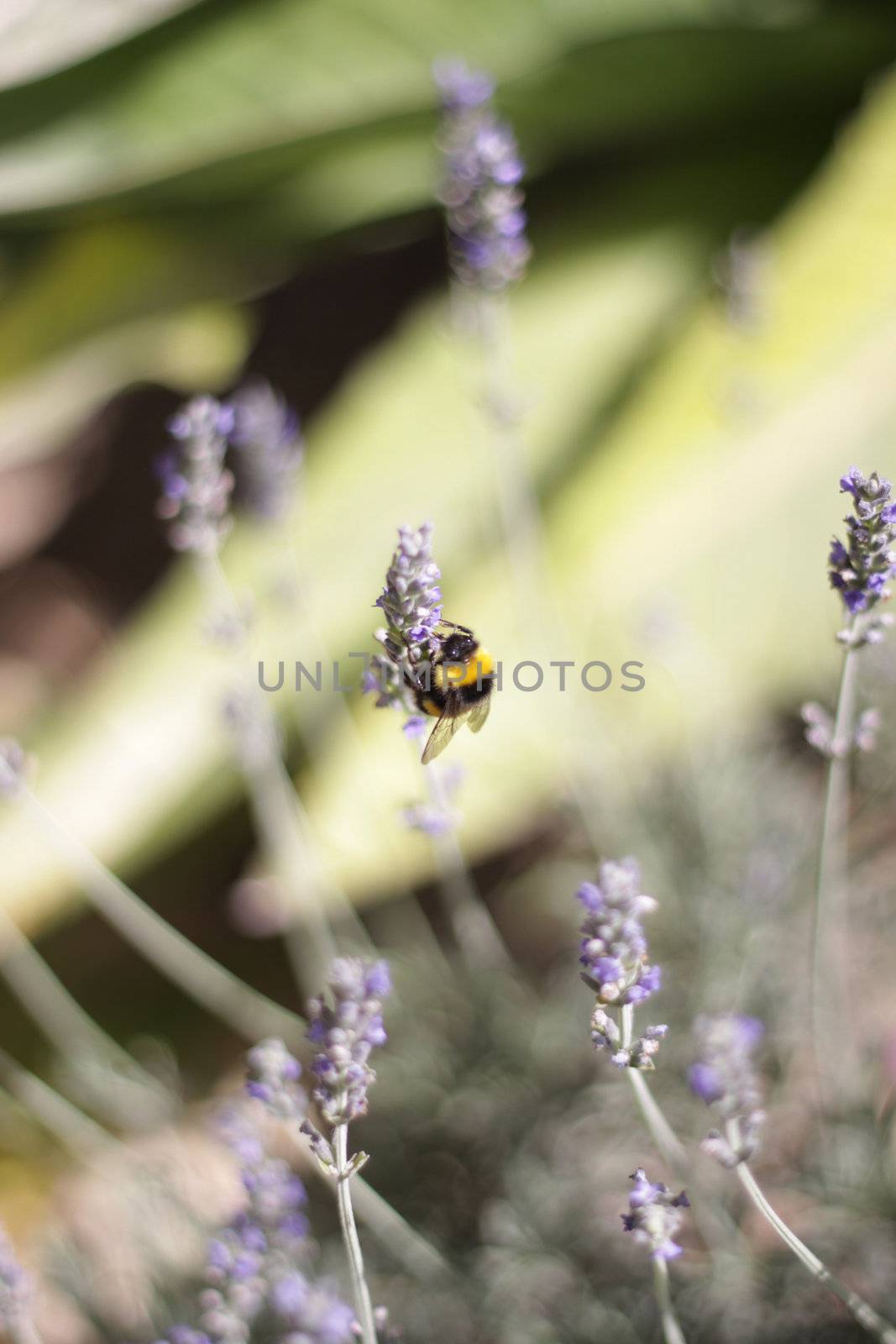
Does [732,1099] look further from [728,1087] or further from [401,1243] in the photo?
[401,1243]

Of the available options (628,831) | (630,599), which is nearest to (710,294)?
(630,599)

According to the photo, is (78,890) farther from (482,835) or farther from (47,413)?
(47,413)

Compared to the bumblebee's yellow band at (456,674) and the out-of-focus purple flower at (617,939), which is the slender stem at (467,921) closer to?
the bumblebee's yellow band at (456,674)

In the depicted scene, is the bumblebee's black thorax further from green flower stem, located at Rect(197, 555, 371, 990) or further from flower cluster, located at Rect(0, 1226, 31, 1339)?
flower cluster, located at Rect(0, 1226, 31, 1339)

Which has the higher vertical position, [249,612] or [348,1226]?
[249,612]

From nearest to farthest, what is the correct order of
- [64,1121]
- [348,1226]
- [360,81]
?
[348,1226] → [64,1121] → [360,81]

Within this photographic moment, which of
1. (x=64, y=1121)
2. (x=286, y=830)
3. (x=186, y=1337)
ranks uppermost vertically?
(x=286, y=830)

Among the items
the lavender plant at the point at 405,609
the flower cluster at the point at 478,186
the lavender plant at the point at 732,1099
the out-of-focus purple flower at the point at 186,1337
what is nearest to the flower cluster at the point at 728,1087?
the lavender plant at the point at 732,1099

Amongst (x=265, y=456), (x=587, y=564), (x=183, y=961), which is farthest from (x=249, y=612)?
(x=183, y=961)
